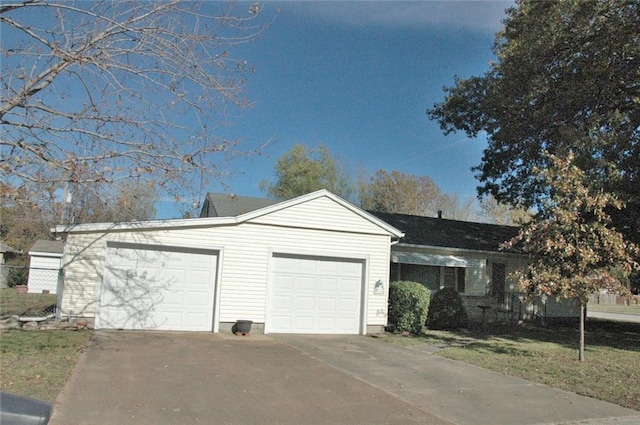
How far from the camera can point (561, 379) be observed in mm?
8953

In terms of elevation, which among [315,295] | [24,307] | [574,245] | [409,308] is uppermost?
[574,245]

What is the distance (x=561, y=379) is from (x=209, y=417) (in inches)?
253

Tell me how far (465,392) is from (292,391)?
8.83 ft

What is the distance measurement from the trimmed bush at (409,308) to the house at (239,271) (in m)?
0.45

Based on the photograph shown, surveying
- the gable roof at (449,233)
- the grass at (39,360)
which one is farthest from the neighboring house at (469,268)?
the grass at (39,360)

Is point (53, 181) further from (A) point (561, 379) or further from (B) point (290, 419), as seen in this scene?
(A) point (561, 379)

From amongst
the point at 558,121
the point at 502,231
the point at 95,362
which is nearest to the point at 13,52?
the point at 95,362

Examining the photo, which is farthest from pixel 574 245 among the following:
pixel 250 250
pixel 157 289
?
pixel 157 289

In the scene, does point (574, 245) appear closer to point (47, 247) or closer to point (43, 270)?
point (43, 270)

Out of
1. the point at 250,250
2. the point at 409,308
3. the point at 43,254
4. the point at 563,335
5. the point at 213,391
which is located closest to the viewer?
the point at 213,391

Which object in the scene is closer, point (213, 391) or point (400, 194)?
point (213, 391)

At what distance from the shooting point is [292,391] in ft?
24.0

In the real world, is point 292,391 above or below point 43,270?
below

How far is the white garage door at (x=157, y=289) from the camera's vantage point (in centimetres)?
1255
